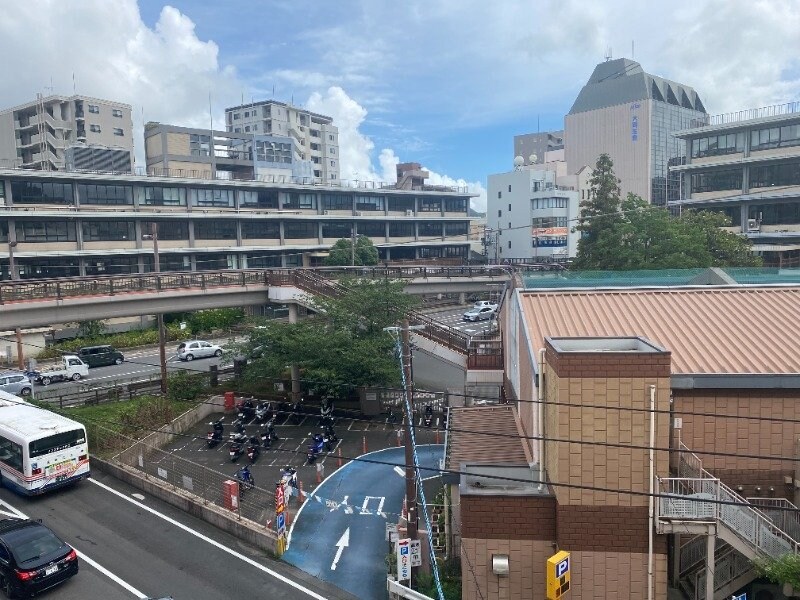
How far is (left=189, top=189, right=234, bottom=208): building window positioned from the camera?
59938 millimetres

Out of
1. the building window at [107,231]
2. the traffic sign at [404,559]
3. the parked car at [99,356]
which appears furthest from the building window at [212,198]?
the traffic sign at [404,559]

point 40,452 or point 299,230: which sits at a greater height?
point 299,230

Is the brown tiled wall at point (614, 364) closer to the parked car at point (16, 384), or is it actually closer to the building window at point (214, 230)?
the parked car at point (16, 384)

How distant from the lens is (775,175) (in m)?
54.5

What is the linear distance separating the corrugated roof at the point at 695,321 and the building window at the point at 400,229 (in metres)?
58.6

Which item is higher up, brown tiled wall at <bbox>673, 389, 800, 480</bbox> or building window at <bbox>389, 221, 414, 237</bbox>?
building window at <bbox>389, 221, 414, 237</bbox>

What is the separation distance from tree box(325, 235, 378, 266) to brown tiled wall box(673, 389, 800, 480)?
44.6 meters

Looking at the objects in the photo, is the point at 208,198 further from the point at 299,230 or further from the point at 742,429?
the point at 742,429

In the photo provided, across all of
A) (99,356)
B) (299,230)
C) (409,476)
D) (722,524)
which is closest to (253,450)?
(409,476)

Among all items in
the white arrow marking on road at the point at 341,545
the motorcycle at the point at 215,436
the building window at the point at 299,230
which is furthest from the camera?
the building window at the point at 299,230

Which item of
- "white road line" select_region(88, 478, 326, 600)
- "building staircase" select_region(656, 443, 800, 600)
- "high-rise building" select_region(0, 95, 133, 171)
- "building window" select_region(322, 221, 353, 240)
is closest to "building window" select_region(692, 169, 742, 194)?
"building window" select_region(322, 221, 353, 240)

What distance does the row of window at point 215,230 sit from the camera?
4969cm

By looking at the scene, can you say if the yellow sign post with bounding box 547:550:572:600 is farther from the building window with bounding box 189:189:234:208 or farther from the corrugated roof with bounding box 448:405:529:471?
the building window with bounding box 189:189:234:208

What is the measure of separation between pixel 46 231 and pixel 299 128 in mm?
51243
